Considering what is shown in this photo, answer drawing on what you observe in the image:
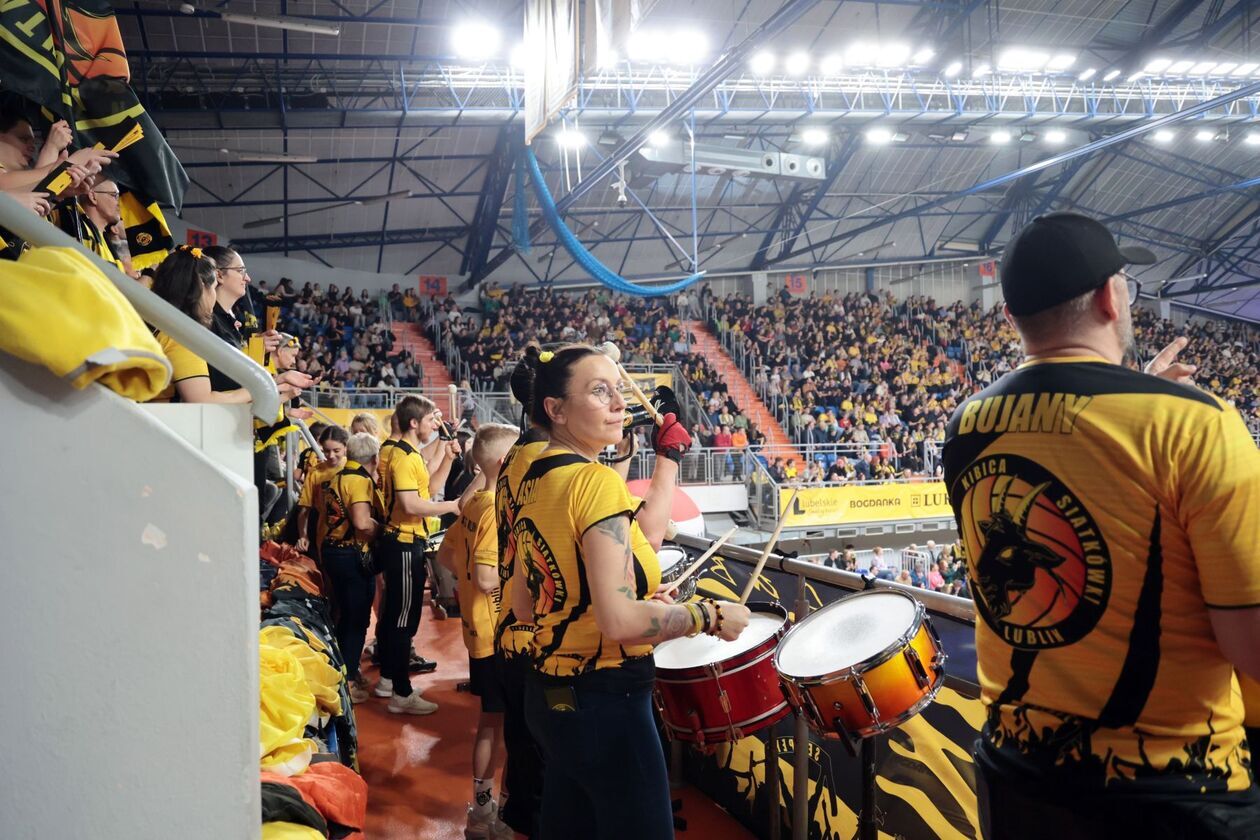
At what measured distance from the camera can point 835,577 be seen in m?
2.95

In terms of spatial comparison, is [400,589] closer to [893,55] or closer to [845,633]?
[845,633]

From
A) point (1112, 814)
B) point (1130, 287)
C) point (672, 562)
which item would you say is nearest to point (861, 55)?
point (1130, 287)

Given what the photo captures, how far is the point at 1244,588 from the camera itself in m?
1.16

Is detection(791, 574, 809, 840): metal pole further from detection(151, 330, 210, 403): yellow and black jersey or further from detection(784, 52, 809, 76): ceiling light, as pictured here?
detection(784, 52, 809, 76): ceiling light

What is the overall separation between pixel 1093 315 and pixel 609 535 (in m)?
1.01

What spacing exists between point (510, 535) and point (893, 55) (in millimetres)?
16821

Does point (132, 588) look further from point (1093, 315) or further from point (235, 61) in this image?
point (235, 61)

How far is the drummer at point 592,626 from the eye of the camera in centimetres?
184

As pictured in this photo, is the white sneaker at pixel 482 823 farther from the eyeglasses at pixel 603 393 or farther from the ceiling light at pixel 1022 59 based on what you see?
the ceiling light at pixel 1022 59

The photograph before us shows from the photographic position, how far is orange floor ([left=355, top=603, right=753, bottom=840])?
11.1ft

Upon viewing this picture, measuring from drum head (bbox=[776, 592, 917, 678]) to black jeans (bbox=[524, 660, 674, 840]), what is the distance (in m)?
0.49

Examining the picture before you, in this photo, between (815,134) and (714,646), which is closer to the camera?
(714,646)

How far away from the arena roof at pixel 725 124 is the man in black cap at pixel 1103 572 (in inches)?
358

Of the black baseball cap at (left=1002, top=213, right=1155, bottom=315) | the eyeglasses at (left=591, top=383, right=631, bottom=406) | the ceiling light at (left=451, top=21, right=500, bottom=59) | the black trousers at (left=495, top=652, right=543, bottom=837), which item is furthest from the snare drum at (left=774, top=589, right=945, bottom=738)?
the ceiling light at (left=451, top=21, right=500, bottom=59)
